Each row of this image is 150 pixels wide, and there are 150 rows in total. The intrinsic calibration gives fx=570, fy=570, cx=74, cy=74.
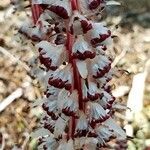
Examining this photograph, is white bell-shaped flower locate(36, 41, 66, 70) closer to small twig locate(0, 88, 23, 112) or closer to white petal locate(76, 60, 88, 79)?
white petal locate(76, 60, 88, 79)

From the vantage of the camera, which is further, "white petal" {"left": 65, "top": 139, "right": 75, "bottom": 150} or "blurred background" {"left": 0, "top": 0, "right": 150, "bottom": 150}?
"blurred background" {"left": 0, "top": 0, "right": 150, "bottom": 150}

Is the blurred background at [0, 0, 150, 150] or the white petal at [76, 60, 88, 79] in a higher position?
the white petal at [76, 60, 88, 79]

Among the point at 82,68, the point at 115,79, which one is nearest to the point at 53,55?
the point at 82,68

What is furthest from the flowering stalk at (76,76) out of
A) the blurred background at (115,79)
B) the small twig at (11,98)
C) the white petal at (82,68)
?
the small twig at (11,98)

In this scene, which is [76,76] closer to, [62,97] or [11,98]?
[62,97]

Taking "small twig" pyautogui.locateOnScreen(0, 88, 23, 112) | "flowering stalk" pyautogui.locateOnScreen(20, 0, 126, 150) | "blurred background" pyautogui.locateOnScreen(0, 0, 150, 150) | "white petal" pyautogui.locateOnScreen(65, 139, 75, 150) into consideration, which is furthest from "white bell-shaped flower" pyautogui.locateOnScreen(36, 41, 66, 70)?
→ "small twig" pyautogui.locateOnScreen(0, 88, 23, 112)

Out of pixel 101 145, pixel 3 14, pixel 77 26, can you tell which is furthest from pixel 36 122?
pixel 77 26

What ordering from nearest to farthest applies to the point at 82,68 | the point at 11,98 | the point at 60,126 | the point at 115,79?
the point at 82,68
the point at 60,126
the point at 11,98
the point at 115,79

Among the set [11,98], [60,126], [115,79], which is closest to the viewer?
[60,126]
